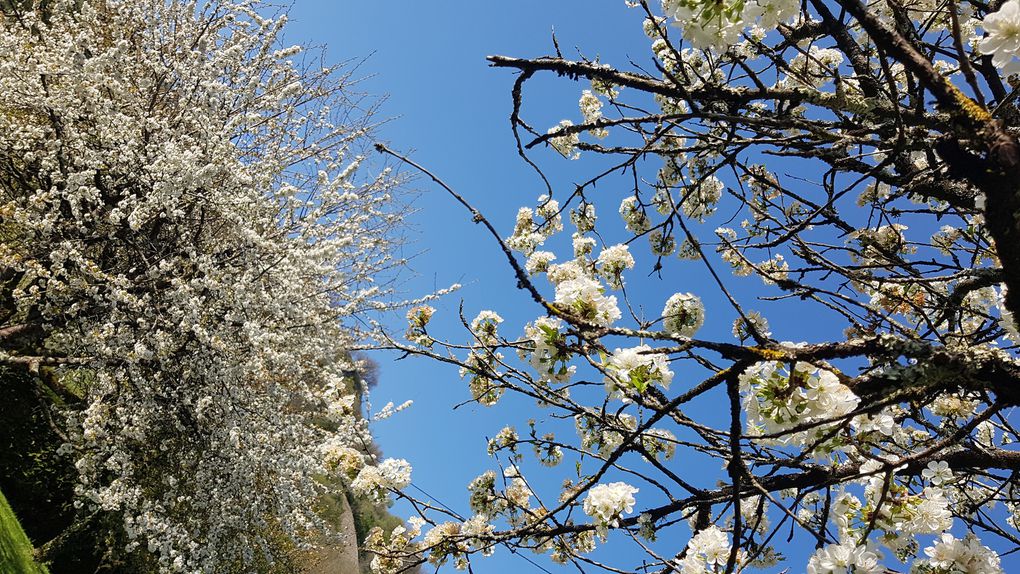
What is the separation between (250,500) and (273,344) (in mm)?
1934

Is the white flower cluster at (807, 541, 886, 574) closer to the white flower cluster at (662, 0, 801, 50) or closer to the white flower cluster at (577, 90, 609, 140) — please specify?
the white flower cluster at (662, 0, 801, 50)

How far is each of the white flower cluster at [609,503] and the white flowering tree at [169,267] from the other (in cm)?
258

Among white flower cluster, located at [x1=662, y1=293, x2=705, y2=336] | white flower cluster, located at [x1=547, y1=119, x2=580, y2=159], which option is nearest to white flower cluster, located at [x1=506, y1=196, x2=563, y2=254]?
white flower cluster, located at [x1=547, y1=119, x2=580, y2=159]

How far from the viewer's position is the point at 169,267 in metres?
4.84

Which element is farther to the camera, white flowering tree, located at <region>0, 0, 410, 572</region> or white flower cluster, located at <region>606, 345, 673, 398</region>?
white flowering tree, located at <region>0, 0, 410, 572</region>

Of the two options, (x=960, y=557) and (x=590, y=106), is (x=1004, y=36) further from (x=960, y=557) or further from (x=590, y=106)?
(x=590, y=106)

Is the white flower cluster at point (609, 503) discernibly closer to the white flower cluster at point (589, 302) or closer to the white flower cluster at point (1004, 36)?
the white flower cluster at point (589, 302)

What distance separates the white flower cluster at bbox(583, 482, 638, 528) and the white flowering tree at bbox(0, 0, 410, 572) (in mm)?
2577

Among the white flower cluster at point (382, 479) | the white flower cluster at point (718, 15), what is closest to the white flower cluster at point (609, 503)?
the white flower cluster at point (382, 479)

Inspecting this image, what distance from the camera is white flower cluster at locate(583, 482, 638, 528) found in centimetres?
221

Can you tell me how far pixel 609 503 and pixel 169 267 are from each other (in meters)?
4.43

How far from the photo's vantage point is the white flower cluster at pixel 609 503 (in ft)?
7.24

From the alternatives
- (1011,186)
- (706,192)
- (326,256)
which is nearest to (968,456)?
(1011,186)

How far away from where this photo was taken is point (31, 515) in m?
5.84
